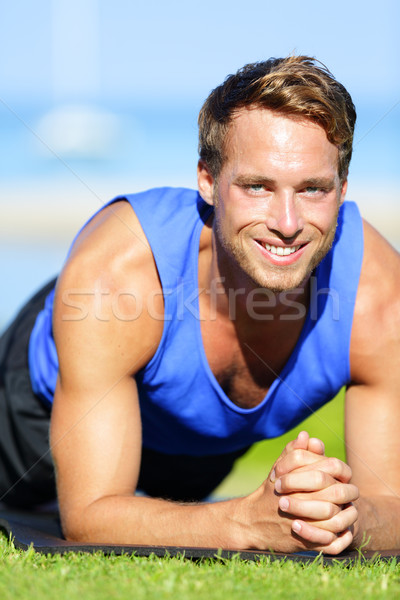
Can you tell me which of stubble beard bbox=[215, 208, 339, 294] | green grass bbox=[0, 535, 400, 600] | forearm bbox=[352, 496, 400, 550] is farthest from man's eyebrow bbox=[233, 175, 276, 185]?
green grass bbox=[0, 535, 400, 600]

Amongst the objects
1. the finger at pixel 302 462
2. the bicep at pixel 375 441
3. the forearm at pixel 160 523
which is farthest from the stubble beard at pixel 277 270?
the forearm at pixel 160 523

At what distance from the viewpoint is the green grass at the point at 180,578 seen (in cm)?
197

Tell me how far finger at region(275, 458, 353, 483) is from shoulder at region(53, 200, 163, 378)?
74 cm

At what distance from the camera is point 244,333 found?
10.5 ft

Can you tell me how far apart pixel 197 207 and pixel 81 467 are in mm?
1176

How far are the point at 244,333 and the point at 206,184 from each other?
2.07ft

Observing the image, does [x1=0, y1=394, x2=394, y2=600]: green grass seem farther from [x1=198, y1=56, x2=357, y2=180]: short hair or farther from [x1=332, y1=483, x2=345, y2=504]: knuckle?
[x1=198, y1=56, x2=357, y2=180]: short hair

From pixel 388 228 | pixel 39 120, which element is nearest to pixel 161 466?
pixel 388 228

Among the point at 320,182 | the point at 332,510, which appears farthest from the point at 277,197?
the point at 332,510

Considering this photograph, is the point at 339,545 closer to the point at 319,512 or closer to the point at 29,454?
the point at 319,512

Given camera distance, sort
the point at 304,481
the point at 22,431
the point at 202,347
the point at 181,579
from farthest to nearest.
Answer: the point at 22,431, the point at 202,347, the point at 304,481, the point at 181,579

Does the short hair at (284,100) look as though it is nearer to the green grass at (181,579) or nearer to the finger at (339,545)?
the finger at (339,545)

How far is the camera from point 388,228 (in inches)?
831

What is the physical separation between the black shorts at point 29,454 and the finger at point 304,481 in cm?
150
